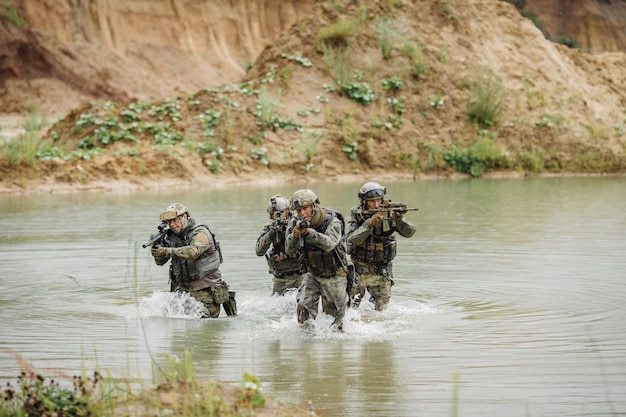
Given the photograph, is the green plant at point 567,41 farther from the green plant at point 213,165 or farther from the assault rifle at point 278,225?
the assault rifle at point 278,225

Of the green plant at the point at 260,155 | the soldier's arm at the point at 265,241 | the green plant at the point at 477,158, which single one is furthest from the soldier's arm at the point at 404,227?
the green plant at the point at 477,158

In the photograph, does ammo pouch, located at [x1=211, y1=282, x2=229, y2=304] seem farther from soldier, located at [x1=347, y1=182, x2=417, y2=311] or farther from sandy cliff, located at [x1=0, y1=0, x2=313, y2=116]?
sandy cliff, located at [x1=0, y1=0, x2=313, y2=116]

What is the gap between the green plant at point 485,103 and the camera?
32.7 m

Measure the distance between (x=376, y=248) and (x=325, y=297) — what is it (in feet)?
4.23

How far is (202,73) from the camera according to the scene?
160 feet

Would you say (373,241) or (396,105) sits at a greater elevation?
(396,105)

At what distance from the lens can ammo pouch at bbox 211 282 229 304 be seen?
1173 cm

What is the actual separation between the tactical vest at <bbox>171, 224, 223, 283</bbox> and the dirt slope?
610 inches

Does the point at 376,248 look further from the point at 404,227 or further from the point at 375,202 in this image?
the point at 375,202

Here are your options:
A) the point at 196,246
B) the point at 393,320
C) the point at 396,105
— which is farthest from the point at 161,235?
the point at 396,105

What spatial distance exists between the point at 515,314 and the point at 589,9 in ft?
170

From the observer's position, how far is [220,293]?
1175cm

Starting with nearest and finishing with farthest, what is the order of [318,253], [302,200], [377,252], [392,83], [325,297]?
[302,200]
[318,253]
[325,297]
[377,252]
[392,83]

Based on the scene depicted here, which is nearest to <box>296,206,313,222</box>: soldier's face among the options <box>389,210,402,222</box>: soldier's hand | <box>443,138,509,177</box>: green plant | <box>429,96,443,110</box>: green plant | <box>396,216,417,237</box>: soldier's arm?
<box>389,210,402,222</box>: soldier's hand
